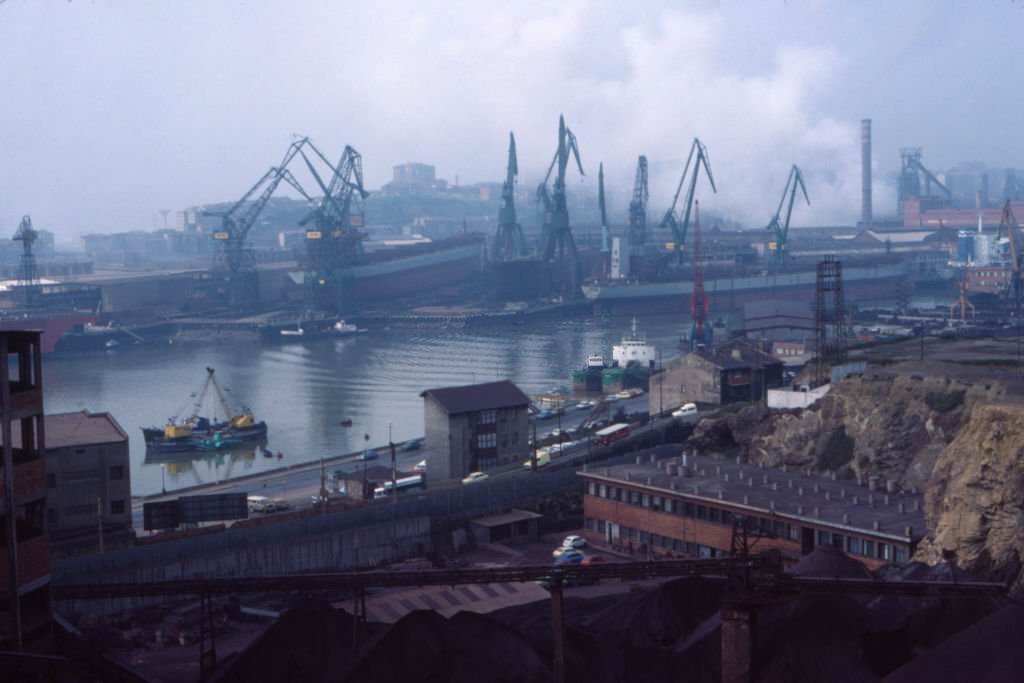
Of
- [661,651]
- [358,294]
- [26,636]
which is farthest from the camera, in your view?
[358,294]

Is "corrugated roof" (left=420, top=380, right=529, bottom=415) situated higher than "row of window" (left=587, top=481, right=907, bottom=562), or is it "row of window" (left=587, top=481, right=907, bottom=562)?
"corrugated roof" (left=420, top=380, right=529, bottom=415)

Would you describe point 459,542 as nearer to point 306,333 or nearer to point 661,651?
point 661,651

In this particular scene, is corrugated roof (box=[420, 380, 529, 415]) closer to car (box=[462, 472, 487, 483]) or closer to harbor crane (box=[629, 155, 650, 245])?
car (box=[462, 472, 487, 483])

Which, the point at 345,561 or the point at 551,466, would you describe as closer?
the point at 345,561

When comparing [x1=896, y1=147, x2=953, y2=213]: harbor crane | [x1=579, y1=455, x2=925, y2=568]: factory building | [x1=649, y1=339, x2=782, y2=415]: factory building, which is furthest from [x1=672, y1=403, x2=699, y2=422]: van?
[x1=896, y1=147, x2=953, y2=213]: harbor crane

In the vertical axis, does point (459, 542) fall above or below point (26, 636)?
below

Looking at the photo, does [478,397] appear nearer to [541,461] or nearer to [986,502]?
[541,461]

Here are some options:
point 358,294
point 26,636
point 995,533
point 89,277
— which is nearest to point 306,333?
point 358,294
